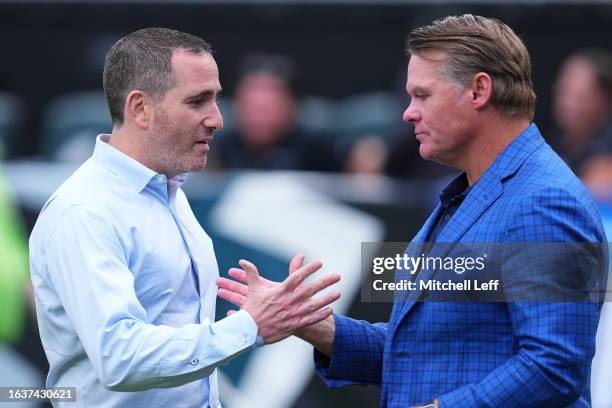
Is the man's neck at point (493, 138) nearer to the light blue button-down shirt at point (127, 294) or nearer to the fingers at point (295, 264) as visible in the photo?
the fingers at point (295, 264)

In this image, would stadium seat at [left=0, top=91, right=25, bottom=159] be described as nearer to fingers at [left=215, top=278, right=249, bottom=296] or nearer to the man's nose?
fingers at [left=215, top=278, right=249, bottom=296]

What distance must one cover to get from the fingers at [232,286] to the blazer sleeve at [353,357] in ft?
1.61

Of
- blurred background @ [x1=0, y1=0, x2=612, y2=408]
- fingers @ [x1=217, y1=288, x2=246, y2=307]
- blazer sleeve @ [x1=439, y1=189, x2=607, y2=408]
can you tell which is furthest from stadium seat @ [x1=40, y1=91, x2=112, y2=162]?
blazer sleeve @ [x1=439, y1=189, x2=607, y2=408]

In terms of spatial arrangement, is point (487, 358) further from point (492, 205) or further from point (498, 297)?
point (492, 205)

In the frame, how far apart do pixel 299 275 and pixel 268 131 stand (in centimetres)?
495

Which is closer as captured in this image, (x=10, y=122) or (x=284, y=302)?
(x=284, y=302)

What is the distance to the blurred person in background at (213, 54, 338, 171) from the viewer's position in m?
8.45

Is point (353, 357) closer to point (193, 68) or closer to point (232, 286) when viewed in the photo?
point (232, 286)

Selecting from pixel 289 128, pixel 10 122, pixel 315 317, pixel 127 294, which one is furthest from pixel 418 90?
pixel 10 122

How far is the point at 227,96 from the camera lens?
10648mm

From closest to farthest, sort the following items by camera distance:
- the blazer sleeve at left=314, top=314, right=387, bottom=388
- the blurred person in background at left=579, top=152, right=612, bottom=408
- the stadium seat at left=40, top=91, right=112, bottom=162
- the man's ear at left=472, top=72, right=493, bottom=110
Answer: the man's ear at left=472, top=72, right=493, bottom=110, the blazer sleeve at left=314, top=314, right=387, bottom=388, the blurred person in background at left=579, top=152, right=612, bottom=408, the stadium seat at left=40, top=91, right=112, bottom=162

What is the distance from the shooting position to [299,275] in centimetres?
360

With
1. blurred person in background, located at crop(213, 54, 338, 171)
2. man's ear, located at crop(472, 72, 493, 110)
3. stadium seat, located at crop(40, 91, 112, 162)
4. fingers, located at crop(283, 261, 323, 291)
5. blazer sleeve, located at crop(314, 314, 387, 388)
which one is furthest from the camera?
stadium seat, located at crop(40, 91, 112, 162)

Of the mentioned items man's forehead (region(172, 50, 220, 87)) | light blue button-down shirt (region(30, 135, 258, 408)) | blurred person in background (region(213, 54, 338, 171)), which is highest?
blurred person in background (region(213, 54, 338, 171))
